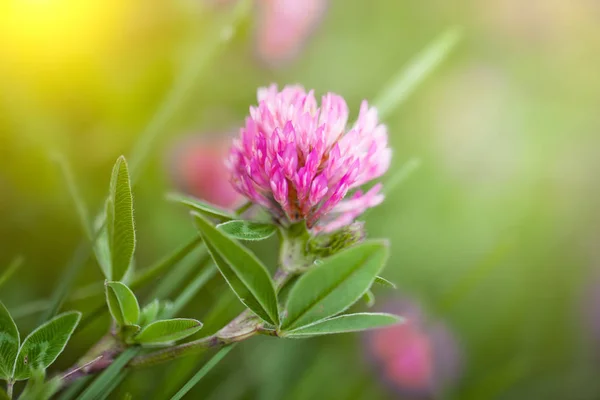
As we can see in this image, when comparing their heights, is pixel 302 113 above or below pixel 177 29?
below

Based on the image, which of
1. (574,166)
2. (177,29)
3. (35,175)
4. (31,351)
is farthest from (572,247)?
(31,351)

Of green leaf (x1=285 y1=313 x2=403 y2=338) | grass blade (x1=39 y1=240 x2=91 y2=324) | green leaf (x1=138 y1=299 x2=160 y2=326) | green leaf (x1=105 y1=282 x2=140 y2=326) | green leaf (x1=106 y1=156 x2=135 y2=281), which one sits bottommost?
→ green leaf (x1=285 y1=313 x2=403 y2=338)

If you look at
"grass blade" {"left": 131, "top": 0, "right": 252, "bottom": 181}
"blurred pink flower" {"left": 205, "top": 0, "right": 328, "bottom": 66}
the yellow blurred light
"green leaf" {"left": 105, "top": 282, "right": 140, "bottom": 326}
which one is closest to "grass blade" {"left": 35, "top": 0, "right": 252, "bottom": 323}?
"grass blade" {"left": 131, "top": 0, "right": 252, "bottom": 181}

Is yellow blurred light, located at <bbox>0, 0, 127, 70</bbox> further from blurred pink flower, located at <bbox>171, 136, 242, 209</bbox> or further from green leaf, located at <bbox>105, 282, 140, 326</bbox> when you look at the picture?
green leaf, located at <bbox>105, 282, 140, 326</bbox>

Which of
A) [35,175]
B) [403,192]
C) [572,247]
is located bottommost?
[572,247]

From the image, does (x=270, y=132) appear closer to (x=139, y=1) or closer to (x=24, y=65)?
(x=24, y=65)

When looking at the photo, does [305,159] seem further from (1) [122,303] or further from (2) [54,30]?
(2) [54,30]
